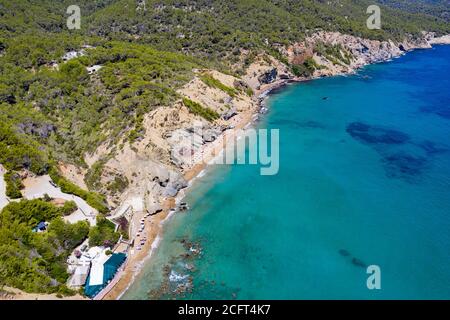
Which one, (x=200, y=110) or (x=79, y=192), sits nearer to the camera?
(x=79, y=192)

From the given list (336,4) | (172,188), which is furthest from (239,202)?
(336,4)

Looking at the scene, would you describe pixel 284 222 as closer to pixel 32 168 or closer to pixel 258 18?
pixel 32 168

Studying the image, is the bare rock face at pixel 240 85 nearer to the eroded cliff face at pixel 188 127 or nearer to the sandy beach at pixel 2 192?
the eroded cliff face at pixel 188 127

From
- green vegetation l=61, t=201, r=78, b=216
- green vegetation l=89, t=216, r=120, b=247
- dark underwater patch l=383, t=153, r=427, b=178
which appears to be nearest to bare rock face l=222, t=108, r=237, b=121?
dark underwater patch l=383, t=153, r=427, b=178

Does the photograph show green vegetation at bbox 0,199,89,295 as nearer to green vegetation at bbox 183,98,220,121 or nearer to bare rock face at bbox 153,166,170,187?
bare rock face at bbox 153,166,170,187

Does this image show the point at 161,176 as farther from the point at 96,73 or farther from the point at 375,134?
the point at 375,134

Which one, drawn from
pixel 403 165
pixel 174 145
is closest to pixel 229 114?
pixel 174 145
